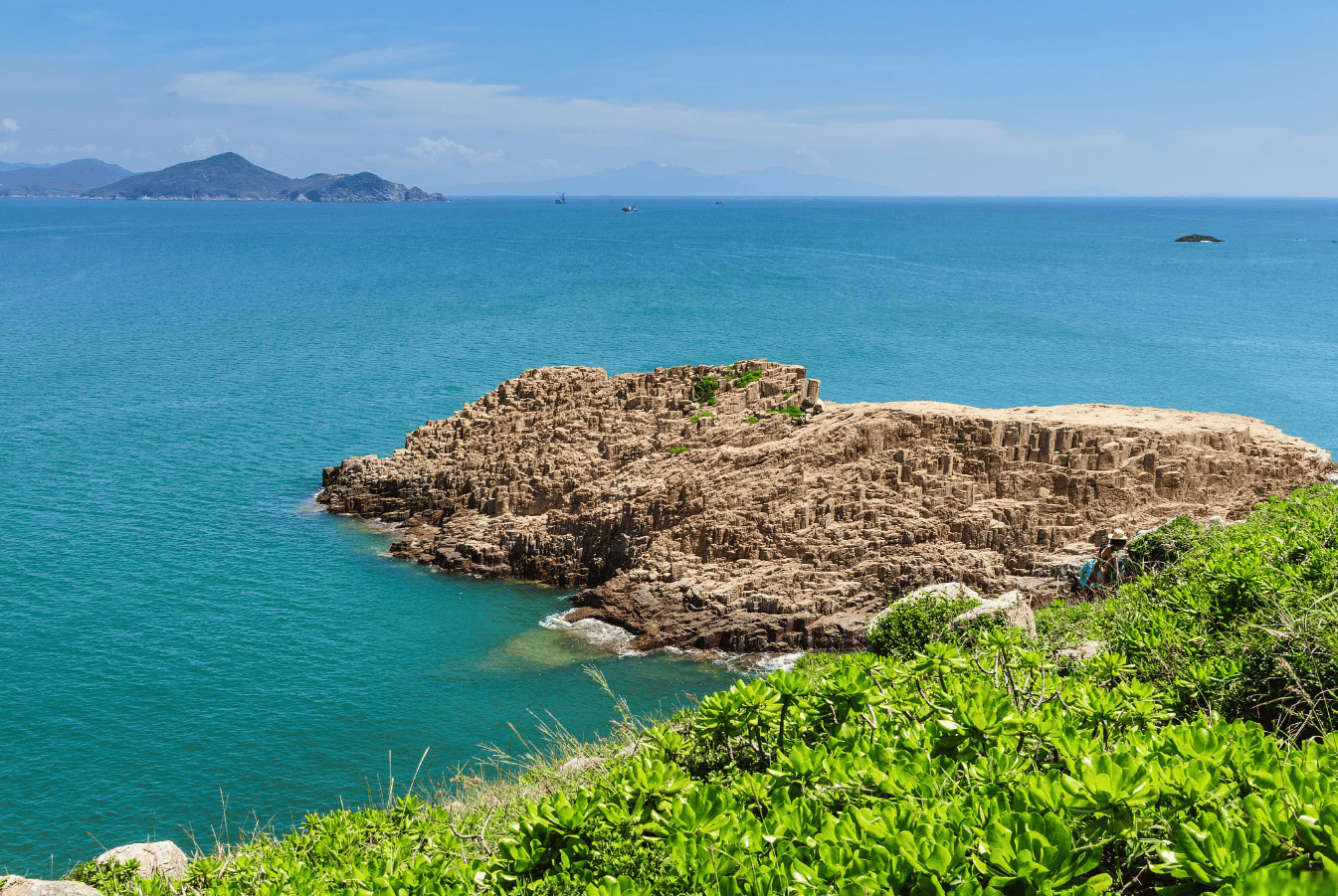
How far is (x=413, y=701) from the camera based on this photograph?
2784cm

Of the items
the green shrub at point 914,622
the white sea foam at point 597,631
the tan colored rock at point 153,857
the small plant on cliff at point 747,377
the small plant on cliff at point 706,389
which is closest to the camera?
the tan colored rock at point 153,857

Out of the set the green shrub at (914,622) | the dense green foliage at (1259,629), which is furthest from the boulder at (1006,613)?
the dense green foliage at (1259,629)

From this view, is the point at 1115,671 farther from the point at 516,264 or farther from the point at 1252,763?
the point at 516,264

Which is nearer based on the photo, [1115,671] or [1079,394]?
[1115,671]

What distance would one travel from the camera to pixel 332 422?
55250mm

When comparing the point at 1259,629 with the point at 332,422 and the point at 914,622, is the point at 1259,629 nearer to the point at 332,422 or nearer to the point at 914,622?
the point at 914,622

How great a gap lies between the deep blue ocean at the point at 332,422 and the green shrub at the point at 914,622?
7.46m

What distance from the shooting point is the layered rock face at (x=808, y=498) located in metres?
29.9

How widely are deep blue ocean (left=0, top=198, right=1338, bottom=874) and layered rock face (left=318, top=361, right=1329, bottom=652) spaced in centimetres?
238

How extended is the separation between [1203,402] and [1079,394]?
23.1ft

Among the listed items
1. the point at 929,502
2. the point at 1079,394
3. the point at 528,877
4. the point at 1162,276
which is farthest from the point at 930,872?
the point at 1162,276

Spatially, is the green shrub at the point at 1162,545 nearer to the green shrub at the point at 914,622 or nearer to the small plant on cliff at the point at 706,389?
the green shrub at the point at 914,622

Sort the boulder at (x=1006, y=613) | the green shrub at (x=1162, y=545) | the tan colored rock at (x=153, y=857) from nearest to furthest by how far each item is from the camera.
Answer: the tan colored rock at (x=153, y=857)
the boulder at (x=1006, y=613)
the green shrub at (x=1162, y=545)

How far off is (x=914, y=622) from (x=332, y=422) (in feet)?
139
